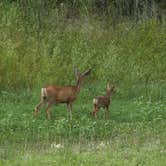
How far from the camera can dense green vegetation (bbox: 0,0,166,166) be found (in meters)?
9.21

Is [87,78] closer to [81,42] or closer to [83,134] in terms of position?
[81,42]

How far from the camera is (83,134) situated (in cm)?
1042

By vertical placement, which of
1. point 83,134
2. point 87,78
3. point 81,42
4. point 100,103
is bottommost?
point 83,134

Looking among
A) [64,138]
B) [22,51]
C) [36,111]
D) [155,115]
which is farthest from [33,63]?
[64,138]

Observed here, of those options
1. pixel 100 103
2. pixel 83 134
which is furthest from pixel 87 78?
pixel 83 134

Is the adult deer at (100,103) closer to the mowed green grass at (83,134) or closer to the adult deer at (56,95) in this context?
the mowed green grass at (83,134)

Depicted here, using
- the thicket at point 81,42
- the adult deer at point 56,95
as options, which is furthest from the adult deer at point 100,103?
the thicket at point 81,42

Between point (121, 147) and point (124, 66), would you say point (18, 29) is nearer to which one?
point (124, 66)

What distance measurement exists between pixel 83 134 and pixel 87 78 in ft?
17.6

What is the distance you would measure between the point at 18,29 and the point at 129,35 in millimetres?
3460

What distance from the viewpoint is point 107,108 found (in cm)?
1248

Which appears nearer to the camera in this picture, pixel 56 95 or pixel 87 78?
pixel 56 95

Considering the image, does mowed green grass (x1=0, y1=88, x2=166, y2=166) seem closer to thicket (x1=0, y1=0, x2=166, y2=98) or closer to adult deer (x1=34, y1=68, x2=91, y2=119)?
adult deer (x1=34, y1=68, x2=91, y2=119)

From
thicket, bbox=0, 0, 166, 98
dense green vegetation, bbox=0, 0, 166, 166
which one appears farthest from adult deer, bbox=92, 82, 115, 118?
thicket, bbox=0, 0, 166, 98
